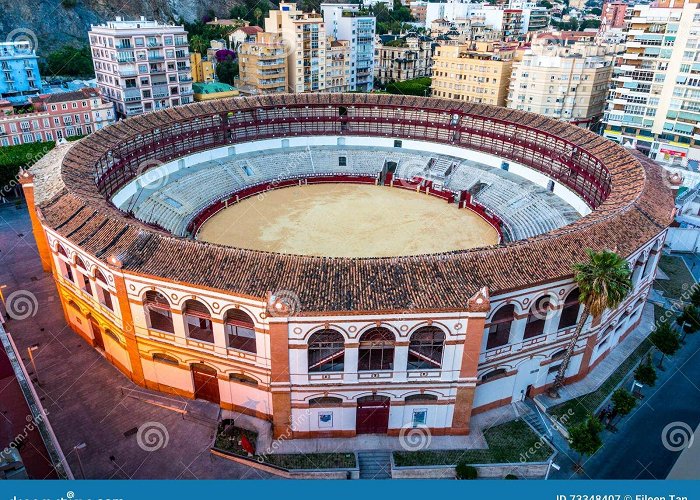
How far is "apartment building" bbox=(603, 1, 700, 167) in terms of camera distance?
80938mm

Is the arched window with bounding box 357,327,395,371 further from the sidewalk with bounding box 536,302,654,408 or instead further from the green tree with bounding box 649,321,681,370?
the green tree with bounding box 649,321,681,370

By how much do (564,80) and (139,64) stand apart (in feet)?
253

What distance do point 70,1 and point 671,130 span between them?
132 m

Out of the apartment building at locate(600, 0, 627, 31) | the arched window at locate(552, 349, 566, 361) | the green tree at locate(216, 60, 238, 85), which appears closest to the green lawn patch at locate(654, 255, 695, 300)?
the arched window at locate(552, 349, 566, 361)

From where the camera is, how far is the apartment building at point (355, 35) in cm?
13038

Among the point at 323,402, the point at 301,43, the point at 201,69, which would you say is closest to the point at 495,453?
the point at 323,402

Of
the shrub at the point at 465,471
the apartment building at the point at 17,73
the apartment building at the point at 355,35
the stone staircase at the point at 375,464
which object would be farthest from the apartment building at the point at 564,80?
the apartment building at the point at 17,73

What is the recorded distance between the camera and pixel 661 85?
85.1m

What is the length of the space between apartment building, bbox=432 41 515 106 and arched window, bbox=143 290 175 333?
8986 cm

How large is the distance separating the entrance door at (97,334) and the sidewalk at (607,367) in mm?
32371

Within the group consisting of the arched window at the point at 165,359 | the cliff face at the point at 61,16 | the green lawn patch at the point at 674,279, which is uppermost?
the cliff face at the point at 61,16

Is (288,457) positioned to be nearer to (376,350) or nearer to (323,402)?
(323,402)

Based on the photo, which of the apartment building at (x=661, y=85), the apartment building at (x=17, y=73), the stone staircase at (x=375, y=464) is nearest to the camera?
the stone staircase at (x=375, y=464)

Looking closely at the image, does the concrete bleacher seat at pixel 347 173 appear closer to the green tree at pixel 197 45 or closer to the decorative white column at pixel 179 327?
the decorative white column at pixel 179 327
